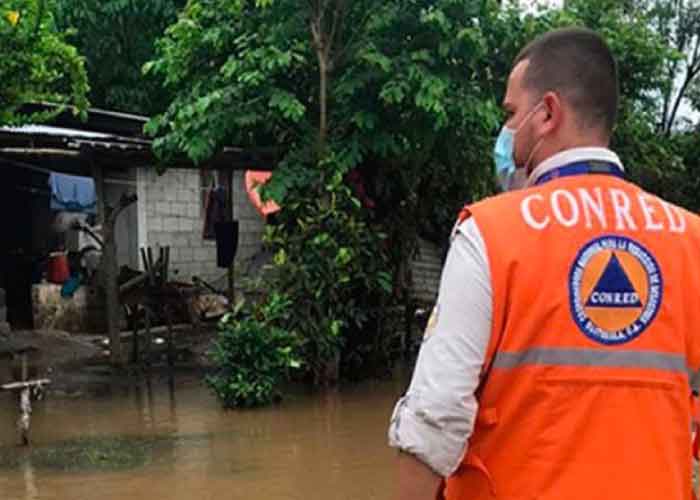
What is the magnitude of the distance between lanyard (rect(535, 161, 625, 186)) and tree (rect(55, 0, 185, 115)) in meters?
13.9

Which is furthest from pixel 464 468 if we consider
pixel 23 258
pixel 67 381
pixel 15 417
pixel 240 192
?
pixel 240 192

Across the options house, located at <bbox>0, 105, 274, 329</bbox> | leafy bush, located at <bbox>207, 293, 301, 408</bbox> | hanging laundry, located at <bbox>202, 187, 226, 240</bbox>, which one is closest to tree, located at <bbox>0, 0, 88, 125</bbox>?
leafy bush, located at <bbox>207, 293, 301, 408</bbox>

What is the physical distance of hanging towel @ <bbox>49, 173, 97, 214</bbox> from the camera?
556 inches

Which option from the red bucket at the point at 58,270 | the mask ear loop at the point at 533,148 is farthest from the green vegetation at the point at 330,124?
the mask ear loop at the point at 533,148

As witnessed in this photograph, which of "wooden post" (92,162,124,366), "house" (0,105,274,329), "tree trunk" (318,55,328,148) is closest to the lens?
"tree trunk" (318,55,328,148)

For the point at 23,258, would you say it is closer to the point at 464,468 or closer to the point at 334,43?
the point at 334,43

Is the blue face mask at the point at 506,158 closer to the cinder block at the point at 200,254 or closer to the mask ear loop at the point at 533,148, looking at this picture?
the mask ear loop at the point at 533,148

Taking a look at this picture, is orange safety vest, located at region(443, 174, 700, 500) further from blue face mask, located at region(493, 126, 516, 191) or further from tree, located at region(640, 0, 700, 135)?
tree, located at region(640, 0, 700, 135)

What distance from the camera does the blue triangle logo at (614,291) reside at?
1528 millimetres

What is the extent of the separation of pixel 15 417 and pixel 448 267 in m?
7.93

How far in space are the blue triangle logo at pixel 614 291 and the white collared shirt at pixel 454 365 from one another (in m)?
0.18

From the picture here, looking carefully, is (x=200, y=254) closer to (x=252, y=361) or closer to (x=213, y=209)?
(x=213, y=209)

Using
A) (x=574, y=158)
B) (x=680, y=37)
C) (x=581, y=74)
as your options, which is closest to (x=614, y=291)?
(x=574, y=158)

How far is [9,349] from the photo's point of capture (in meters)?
11.8
